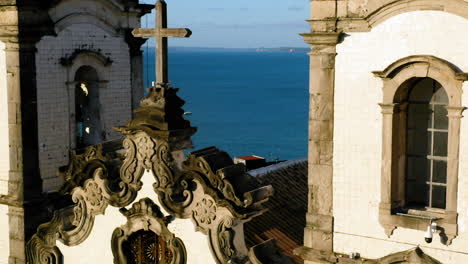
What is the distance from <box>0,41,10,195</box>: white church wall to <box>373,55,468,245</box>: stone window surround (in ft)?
28.0

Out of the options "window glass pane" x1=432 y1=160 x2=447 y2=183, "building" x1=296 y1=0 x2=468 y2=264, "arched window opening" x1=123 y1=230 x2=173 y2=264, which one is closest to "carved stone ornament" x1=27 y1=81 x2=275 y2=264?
"arched window opening" x1=123 y1=230 x2=173 y2=264

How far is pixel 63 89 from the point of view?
61.9ft

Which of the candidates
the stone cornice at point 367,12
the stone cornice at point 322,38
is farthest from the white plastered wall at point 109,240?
the stone cornice at point 367,12

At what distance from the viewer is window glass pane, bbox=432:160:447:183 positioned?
13.9 meters

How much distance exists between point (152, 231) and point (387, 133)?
5.04 metres

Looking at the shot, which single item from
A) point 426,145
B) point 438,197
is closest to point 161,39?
point 426,145

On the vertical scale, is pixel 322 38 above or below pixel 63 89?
above

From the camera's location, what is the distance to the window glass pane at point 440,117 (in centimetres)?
1372

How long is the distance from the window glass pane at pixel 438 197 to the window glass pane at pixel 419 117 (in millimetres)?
1047

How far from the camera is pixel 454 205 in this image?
1322 cm

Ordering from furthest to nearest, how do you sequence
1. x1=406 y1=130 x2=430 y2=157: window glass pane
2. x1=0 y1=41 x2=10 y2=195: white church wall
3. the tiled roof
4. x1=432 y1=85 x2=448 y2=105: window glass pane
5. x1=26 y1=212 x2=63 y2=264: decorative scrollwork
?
the tiled roof → x1=0 y1=41 x2=10 y2=195: white church wall → x1=26 y1=212 x2=63 y2=264: decorative scrollwork → x1=406 y1=130 x2=430 y2=157: window glass pane → x1=432 y1=85 x2=448 y2=105: window glass pane

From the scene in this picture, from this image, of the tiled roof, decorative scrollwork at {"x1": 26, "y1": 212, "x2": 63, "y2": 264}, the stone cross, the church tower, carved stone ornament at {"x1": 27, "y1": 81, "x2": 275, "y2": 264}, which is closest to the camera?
carved stone ornament at {"x1": 27, "y1": 81, "x2": 275, "y2": 264}

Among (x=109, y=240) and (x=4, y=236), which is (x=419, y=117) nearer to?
(x=109, y=240)

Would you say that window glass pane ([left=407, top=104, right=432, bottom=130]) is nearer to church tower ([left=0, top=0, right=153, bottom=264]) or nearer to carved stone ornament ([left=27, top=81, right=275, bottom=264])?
carved stone ornament ([left=27, top=81, right=275, bottom=264])
